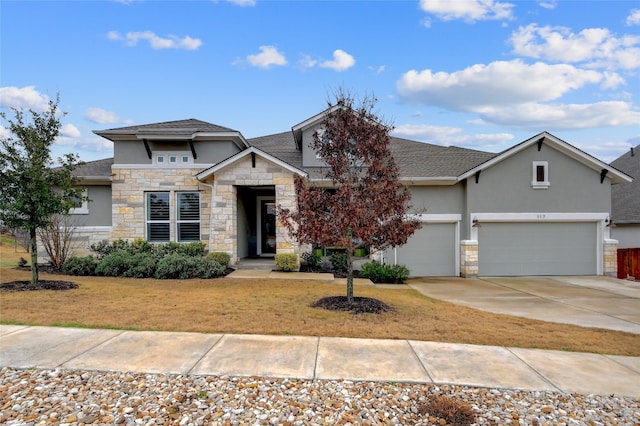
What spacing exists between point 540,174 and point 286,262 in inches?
407

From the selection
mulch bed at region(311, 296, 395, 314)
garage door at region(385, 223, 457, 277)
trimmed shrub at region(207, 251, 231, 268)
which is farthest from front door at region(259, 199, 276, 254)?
mulch bed at region(311, 296, 395, 314)

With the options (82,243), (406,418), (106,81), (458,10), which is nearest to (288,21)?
(458,10)

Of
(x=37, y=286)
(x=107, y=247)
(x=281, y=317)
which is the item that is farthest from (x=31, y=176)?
(x=281, y=317)

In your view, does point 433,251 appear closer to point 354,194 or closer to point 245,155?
point 245,155

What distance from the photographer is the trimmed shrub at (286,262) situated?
12812 millimetres

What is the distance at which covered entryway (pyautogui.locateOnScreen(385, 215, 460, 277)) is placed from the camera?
565 inches

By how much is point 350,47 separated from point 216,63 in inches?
207

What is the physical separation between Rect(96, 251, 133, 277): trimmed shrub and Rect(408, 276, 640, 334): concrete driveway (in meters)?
9.56

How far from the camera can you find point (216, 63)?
14.3 metres

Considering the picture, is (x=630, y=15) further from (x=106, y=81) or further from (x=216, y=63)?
(x=106, y=81)

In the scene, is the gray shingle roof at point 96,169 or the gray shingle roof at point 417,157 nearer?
the gray shingle roof at point 96,169

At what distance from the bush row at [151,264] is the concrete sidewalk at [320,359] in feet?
19.4

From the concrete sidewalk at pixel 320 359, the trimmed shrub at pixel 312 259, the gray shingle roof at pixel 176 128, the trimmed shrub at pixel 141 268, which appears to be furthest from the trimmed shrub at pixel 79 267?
the trimmed shrub at pixel 312 259

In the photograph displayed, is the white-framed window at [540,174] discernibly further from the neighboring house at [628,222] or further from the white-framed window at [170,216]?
the white-framed window at [170,216]
